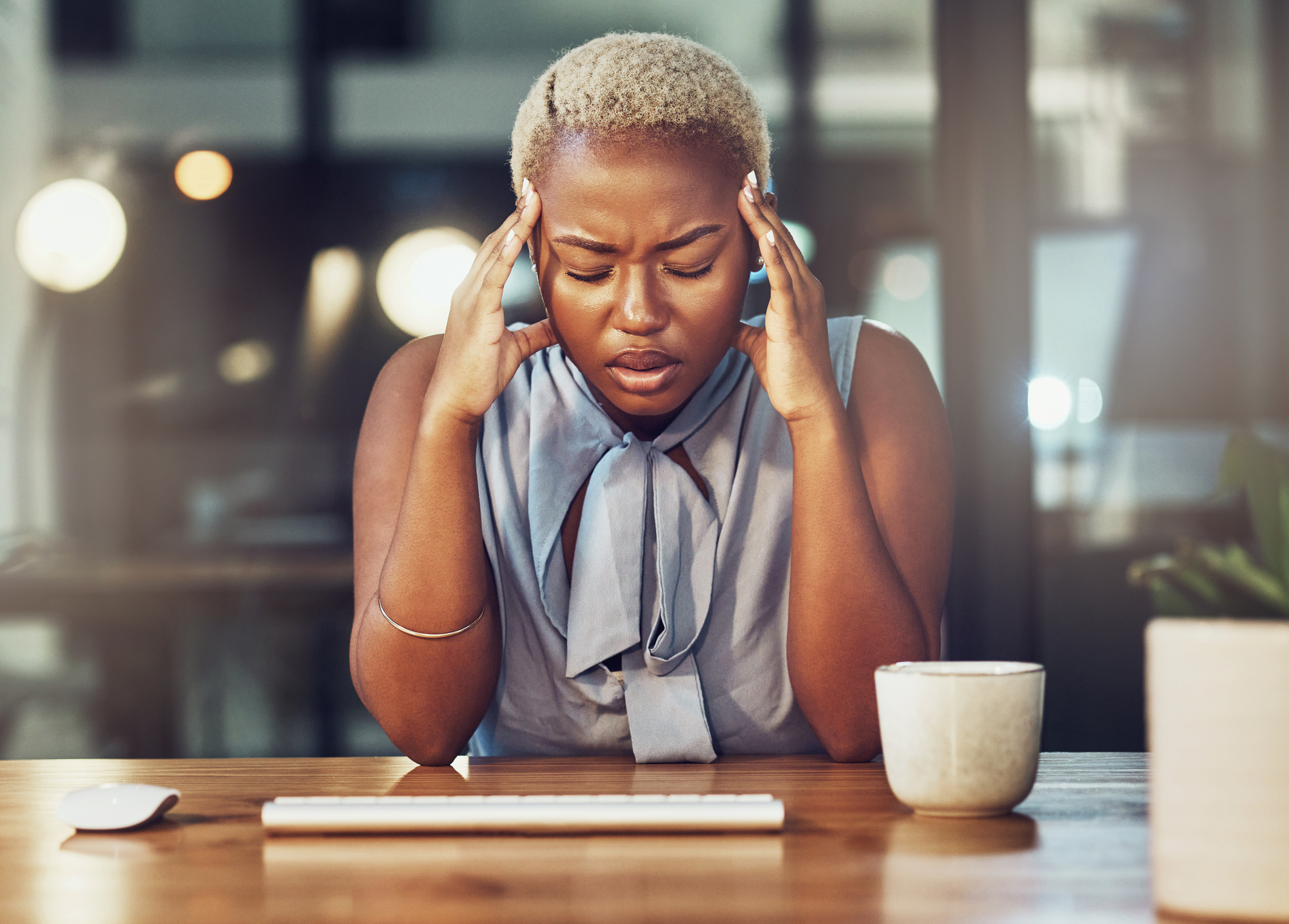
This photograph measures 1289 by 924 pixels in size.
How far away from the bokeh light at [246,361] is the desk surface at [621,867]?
2.23 m

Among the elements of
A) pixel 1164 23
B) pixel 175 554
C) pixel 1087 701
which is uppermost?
pixel 1164 23

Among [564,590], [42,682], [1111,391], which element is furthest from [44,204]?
[1111,391]

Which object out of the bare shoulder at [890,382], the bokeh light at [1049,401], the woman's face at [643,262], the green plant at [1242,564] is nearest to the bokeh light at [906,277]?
the bokeh light at [1049,401]

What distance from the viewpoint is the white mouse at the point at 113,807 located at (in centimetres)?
76

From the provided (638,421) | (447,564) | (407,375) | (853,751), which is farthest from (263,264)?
(853,751)

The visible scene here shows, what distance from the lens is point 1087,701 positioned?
2775 millimetres

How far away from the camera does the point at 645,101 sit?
110cm

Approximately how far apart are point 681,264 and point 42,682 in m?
2.63

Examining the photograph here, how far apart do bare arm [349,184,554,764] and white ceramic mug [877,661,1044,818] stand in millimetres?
498

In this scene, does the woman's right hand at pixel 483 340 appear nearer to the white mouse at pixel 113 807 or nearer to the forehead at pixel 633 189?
the forehead at pixel 633 189

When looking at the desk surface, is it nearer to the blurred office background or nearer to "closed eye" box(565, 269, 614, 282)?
"closed eye" box(565, 269, 614, 282)

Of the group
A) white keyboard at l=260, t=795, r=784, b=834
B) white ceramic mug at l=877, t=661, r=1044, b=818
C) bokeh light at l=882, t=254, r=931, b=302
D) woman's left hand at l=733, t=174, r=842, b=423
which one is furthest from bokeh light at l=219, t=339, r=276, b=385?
white ceramic mug at l=877, t=661, r=1044, b=818

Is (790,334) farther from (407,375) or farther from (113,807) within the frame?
(113,807)

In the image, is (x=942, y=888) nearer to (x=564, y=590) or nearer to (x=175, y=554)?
(x=564, y=590)
